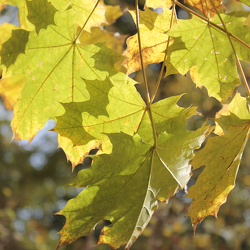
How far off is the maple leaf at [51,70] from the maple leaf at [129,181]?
0.81 ft

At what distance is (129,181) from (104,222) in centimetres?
370

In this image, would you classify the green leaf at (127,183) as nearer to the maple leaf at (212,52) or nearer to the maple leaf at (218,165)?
the maple leaf at (218,165)

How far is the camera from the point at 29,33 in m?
0.75

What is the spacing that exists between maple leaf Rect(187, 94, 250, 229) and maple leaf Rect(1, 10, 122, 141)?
0.37 m

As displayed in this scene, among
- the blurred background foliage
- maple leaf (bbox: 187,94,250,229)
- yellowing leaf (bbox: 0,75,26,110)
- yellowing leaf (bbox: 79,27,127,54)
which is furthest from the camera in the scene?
the blurred background foliage

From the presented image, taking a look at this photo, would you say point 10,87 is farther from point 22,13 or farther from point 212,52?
point 212,52

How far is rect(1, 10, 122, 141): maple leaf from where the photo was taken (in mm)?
761

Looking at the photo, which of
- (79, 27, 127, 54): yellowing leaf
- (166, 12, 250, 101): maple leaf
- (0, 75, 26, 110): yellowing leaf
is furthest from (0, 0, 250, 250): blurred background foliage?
(166, 12, 250, 101): maple leaf

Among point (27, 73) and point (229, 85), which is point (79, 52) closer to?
point (27, 73)

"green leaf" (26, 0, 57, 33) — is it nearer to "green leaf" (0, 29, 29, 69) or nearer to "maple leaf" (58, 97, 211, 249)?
"green leaf" (0, 29, 29, 69)

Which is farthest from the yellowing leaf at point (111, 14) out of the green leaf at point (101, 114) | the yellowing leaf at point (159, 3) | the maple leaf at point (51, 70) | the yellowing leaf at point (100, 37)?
the green leaf at point (101, 114)

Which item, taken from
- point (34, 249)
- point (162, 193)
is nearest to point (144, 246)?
point (34, 249)

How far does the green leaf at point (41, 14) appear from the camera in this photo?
738 millimetres

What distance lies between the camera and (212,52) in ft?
2.68
